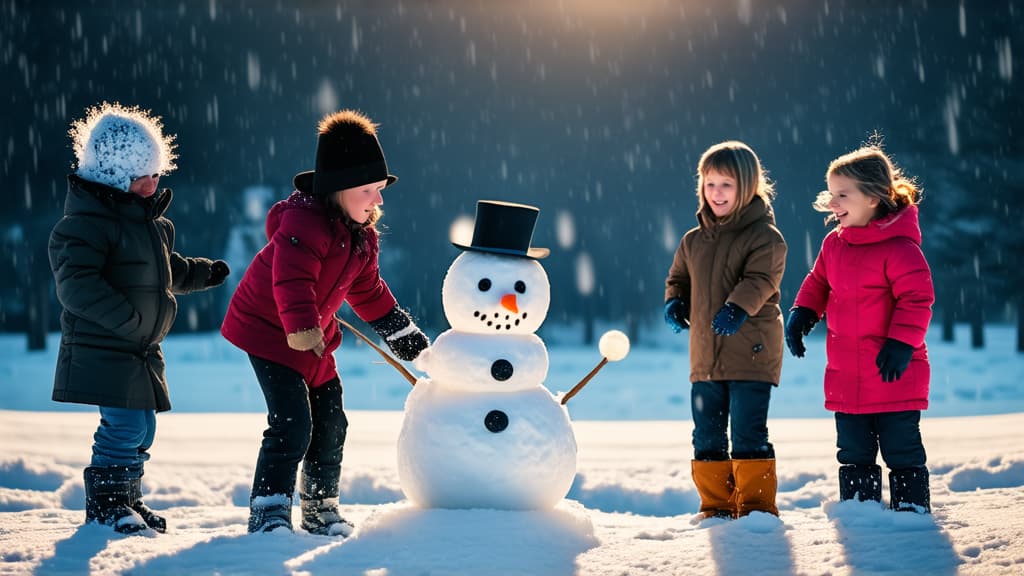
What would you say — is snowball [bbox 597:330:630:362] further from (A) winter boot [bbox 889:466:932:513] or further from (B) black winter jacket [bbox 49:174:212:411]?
(B) black winter jacket [bbox 49:174:212:411]

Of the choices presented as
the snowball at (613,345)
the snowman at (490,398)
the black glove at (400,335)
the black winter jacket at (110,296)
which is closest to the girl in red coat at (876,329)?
the snowball at (613,345)

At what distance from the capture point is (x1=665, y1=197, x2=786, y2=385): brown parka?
11.7 ft

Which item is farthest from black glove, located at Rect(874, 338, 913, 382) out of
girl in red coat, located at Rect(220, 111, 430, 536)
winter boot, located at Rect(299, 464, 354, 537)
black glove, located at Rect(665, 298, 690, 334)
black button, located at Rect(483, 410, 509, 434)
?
winter boot, located at Rect(299, 464, 354, 537)

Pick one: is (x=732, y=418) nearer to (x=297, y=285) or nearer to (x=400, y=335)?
(x=400, y=335)

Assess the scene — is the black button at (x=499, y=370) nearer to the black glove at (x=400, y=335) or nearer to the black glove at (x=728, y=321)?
the black glove at (x=400, y=335)

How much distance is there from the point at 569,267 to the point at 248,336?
1305cm

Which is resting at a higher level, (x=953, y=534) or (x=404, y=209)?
(x=404, y=209)

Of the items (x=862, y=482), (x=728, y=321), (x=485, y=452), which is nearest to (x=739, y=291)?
(x=728, y=321)

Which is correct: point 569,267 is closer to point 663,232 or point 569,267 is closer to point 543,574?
point 663,232

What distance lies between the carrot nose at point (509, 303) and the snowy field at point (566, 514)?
31.7 inches

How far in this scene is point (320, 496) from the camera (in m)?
3.52

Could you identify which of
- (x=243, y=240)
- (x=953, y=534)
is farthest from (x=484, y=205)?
(x=243, y=240)

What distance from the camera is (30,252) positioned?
601 inches

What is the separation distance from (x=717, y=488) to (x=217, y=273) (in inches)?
98.0
